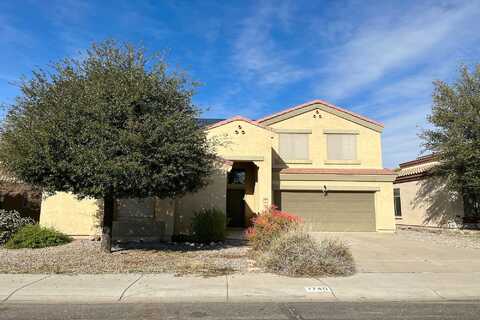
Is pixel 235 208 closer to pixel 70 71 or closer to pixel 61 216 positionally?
pixel 61 216

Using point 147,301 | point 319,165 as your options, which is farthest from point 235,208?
point 147,301

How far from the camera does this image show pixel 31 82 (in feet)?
39.5

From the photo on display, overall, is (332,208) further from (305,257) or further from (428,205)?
(305,257)

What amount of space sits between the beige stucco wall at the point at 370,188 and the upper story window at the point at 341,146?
186 cm

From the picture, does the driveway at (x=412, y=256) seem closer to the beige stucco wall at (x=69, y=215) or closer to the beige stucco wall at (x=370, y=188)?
the beige stucco wall at (x=370, y=188)

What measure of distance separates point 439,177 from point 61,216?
66.3 feet

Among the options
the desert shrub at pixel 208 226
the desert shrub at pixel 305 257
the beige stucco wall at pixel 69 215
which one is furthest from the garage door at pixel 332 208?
the desert shrub at pixel 305 257

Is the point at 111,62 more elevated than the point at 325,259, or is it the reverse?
the point at 111,62

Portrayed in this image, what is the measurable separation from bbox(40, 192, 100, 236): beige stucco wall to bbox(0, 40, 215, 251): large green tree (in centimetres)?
476

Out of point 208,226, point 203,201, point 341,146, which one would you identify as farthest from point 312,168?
point 208,226

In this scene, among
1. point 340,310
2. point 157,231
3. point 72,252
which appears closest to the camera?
point 340,310

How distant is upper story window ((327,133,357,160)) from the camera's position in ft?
78.0

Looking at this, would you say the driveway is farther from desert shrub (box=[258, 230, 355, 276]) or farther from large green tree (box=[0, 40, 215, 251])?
large green tree (box=[0, 40, 215, 251])

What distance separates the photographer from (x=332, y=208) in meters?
22.7
